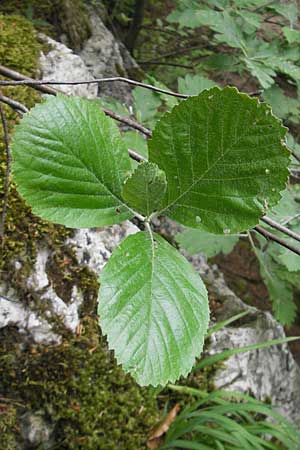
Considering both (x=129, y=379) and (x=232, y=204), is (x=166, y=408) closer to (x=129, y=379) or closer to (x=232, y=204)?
(x=129, y=379)

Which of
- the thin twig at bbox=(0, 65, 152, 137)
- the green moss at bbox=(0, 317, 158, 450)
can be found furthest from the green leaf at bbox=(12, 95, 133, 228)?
the green moss at bbox=(0, 317, 158, 450)

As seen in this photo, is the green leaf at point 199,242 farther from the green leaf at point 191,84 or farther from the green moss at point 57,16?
the green moss at point 57,16

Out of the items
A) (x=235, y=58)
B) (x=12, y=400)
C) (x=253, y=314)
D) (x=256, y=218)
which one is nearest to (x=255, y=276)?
(x=253, y=314)

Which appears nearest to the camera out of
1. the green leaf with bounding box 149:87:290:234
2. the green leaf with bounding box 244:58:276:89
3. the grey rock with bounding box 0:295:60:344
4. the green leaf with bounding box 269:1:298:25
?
the green leaf with bounding box 149:87:290:234

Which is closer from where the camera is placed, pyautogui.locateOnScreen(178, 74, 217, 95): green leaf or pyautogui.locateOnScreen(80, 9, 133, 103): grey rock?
pyautogui.locateOnScreen(178, 74, 217, 95): green leaf

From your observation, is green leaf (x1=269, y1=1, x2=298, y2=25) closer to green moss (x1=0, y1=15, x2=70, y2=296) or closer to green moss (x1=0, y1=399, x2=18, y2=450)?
green moss (x1=0, y1=15, x2=70, y2=296)

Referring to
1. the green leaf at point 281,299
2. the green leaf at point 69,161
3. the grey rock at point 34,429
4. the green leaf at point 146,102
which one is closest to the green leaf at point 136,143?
the green leaf at point 146,102

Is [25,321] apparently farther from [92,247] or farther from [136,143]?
[136,143]
